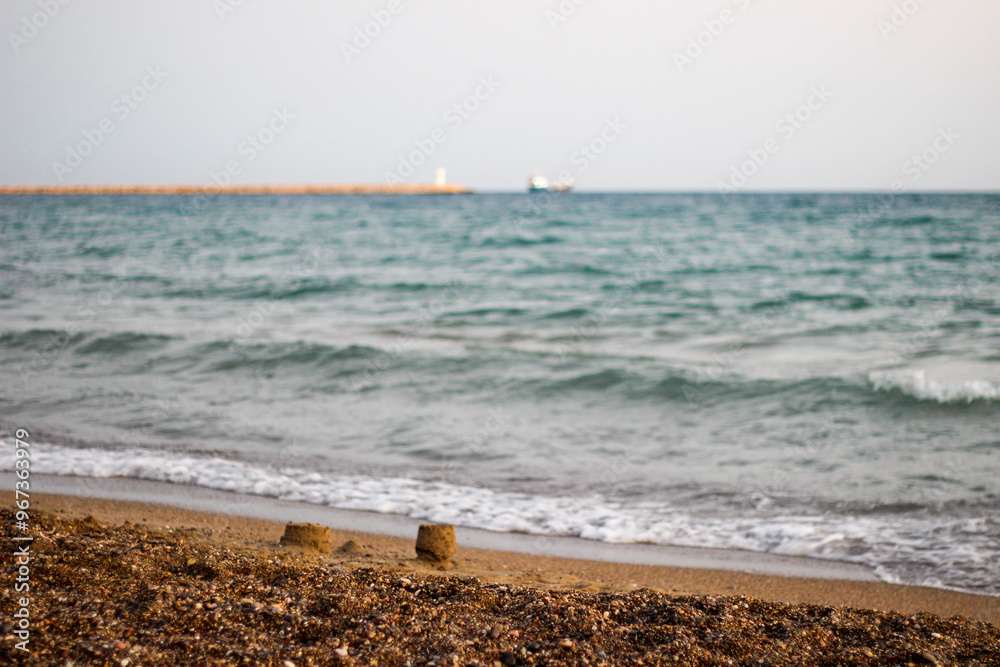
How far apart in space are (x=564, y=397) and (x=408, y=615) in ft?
18.5

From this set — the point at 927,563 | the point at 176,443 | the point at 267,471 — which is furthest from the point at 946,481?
the point at 176,443

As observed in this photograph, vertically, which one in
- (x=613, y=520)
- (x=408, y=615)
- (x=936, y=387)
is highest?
(x=936, y=387)

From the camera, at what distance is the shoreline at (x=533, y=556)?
4012mm

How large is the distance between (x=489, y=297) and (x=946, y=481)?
11.1 meters

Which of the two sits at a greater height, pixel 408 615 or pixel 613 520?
pixel 613 520

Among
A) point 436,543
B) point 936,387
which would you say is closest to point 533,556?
point 436,543

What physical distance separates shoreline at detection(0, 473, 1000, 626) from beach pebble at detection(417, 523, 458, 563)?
104 millimetres

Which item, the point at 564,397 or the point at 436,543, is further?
the point at 564,397

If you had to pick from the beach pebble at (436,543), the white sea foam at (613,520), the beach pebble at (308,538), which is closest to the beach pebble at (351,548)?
the beach pebble at (308,538)

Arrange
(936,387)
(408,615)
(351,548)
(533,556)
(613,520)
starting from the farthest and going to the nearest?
1. (936,387)
2. (613,520)
3. (533,556)
4. (351,548)
5. (408,615)

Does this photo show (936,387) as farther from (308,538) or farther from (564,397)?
(308,538)

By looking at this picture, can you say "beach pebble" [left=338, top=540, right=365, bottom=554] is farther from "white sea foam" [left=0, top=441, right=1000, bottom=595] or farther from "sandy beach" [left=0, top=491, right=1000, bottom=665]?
"white sea foam" [left=0, top=441, right=1000, bottom=595]

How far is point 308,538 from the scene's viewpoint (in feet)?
13.6

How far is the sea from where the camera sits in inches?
212
